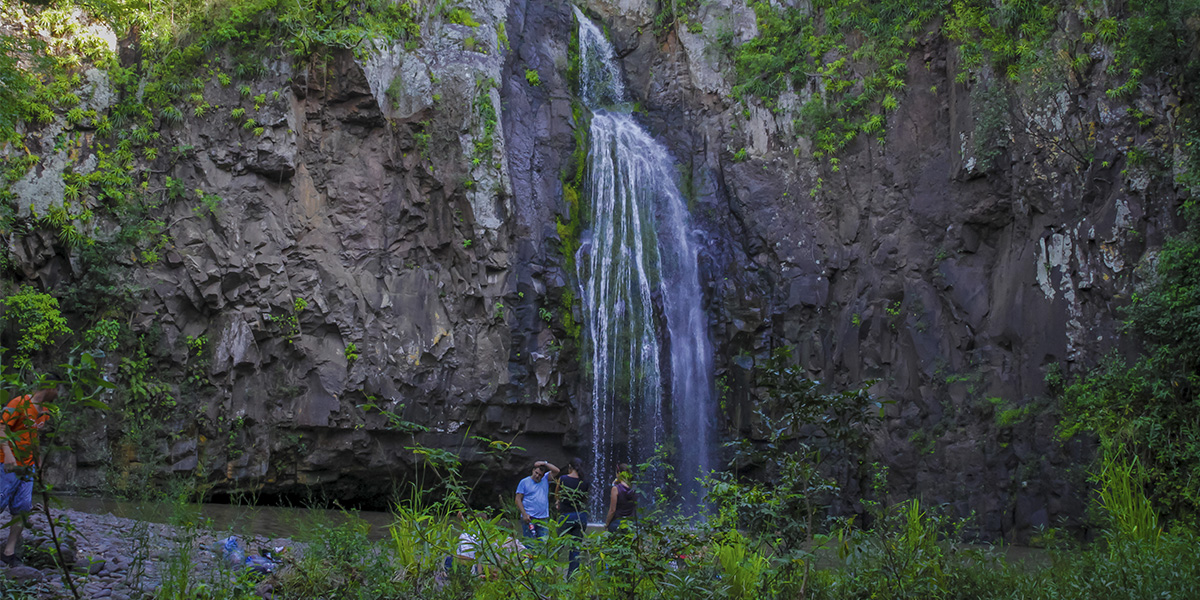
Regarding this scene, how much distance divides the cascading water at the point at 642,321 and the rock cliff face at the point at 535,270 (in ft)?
1.53

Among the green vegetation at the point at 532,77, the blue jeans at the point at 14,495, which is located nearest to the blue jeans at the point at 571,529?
the blue jeans at the point at 14,495

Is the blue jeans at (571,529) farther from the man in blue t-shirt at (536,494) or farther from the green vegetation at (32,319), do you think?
the green vegetation at (32,319)

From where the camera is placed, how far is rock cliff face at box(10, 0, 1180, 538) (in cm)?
1062

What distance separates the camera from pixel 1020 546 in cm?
1006

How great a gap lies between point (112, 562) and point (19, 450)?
298 cm

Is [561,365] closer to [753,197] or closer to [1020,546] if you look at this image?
[753,197]

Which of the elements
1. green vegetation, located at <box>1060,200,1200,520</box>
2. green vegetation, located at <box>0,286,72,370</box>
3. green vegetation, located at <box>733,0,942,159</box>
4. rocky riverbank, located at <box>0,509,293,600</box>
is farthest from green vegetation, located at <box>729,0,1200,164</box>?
green vegetation, located at <box>0,286,72,370</box>

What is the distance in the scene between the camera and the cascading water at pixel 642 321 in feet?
43.5

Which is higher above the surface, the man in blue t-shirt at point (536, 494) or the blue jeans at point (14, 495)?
the blue jeans at point (14, 495)

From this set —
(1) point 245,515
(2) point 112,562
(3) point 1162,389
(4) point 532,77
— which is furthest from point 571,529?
(4) point 532,77

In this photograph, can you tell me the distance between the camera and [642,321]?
45.3 feet

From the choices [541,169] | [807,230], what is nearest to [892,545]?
[807,230]

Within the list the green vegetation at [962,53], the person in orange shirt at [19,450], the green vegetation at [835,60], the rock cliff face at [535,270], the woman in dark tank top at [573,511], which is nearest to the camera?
the person in orange shirt at [19,450]

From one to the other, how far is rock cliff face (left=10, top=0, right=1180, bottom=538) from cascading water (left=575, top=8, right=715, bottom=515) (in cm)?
47
